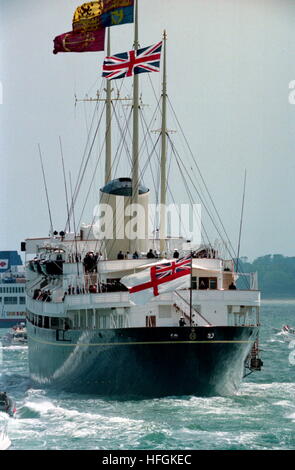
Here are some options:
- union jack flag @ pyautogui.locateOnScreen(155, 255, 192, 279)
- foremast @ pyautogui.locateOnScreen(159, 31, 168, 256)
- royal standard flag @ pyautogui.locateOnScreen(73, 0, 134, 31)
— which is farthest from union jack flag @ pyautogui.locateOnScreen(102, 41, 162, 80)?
union jack flag @ pyautogui.locateOnScreen(155, 255, 192, 279)

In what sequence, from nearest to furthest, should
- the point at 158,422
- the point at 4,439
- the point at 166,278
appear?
the point at 4,439 → the point at 158,422 → the point at 166,278

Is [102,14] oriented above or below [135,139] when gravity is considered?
above

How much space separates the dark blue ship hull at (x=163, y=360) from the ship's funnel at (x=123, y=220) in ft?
31.2

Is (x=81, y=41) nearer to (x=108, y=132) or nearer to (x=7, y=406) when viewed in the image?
(x=108, y=132)

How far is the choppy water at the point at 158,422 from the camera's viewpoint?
145ft

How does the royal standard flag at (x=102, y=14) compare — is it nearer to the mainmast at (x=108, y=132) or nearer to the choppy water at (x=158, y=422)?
the mainmast at (x=108, y=132)

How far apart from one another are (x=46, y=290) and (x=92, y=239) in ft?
14.6

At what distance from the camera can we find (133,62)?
6069 cm

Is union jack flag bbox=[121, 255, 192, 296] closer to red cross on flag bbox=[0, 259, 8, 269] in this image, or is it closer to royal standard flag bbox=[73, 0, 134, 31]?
royal standard flag bbox=[73, 0, 134, 31]

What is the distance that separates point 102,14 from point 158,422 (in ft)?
89.6

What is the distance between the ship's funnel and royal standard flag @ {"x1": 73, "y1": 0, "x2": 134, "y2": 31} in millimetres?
9479

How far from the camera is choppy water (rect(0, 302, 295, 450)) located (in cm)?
4434

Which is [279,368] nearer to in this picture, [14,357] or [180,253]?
[180,253]

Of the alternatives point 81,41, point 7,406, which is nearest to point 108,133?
point 81,41
